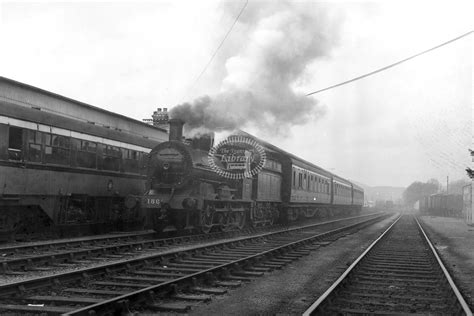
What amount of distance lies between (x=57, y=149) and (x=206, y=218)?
16.9ft

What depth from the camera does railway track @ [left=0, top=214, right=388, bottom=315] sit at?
19.1 ft

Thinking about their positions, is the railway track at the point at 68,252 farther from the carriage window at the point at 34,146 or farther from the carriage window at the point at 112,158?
the carriage window at the point at 112,158

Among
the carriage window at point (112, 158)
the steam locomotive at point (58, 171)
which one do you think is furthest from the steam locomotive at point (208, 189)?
the carriage window at point (112, 158)

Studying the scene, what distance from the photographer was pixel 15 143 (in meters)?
12.9

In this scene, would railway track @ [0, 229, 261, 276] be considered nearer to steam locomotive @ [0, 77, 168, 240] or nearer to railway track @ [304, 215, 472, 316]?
steam locomotive @ [0, 77, 168, 240]

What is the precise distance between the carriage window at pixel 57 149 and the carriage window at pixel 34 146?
31 centimetres

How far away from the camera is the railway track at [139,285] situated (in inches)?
229

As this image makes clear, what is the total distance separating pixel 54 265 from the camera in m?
9.09

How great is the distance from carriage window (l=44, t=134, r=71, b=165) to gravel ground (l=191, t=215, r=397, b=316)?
812 centimetres

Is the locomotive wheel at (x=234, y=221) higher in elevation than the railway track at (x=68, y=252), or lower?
higher

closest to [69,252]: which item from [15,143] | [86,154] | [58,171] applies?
[15,143]

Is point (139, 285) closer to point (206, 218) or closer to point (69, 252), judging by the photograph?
point (69, 252)

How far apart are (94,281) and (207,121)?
982cm

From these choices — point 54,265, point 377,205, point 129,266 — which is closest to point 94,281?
point 129,266
